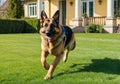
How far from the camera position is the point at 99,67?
8562 mm

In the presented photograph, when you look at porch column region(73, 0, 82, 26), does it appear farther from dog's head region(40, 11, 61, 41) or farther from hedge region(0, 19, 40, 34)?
dog's head region(40, 11, 61, 41)

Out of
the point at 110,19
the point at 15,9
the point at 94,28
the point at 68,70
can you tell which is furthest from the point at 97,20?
the point at 68,70

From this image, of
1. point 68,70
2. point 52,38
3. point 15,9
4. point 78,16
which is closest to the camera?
point 52,38

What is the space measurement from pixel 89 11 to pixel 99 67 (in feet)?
92.2

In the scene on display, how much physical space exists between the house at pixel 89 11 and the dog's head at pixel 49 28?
76.0 feet

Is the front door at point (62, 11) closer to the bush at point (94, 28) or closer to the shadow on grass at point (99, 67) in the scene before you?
the bush at point (94, 28)

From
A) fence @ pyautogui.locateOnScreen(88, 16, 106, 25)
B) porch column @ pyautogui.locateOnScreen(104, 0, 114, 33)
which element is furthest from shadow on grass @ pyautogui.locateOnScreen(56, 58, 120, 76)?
fence @ pyautogui.locateOnScreen(88, 16, 106, 25)

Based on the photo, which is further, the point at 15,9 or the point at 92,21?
the point at 15,9

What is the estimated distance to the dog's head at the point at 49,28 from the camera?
285 inches

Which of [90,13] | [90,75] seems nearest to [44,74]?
[90,75]

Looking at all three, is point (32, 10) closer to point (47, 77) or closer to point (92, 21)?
point (92, 21)

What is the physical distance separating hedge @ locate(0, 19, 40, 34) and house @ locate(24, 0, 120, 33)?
378cm

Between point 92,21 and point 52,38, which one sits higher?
point 92,21

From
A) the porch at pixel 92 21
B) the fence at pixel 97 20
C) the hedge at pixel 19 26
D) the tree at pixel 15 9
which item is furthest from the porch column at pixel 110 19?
the tree at pixel 15 9
